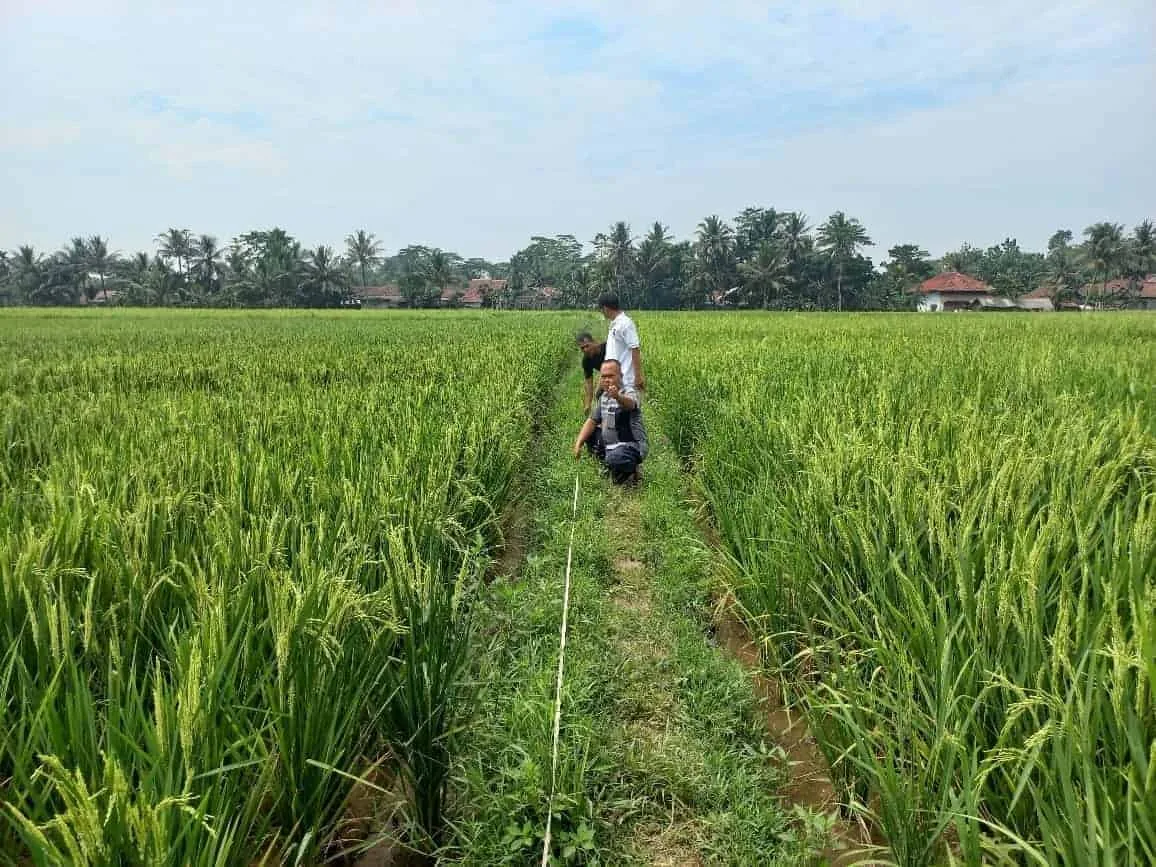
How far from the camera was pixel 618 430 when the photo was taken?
18.9 feet

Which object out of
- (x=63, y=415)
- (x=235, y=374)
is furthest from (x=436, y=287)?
(x=63, y=415)

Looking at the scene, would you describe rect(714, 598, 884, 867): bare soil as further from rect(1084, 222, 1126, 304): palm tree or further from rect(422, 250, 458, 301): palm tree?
rect(1084, 222, 1126, 304): palm tree

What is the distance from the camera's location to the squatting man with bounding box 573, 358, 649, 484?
18.4 ft

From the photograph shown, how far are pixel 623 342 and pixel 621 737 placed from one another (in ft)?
12.4

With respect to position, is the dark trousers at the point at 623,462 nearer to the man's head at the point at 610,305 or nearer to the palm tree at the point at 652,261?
the man's head at the point at 610,305

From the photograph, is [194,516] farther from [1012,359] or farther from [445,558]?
[1012,359]

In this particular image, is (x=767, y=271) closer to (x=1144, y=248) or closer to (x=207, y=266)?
(x=1144, y=248)

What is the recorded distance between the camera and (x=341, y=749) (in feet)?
5.24

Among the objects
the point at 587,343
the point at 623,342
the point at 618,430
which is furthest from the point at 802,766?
the point at 587,343

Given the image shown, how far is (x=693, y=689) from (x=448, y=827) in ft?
3.93

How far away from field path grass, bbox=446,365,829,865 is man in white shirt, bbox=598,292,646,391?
2257 mm

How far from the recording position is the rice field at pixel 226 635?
1.29 metres

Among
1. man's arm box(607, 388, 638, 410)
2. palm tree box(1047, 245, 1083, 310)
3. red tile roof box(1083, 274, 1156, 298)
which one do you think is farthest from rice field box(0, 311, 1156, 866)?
red tile roof box(1083, 274, 1156, 298)

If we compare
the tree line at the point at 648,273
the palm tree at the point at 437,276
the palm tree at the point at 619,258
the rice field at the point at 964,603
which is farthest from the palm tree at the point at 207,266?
the rice field at the point at 964,603
